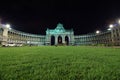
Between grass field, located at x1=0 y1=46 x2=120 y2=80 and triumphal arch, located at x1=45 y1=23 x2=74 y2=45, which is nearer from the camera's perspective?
grass field, located at x1=0 y1=46 x2=120 y2=80

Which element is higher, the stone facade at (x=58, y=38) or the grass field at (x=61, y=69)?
the stone facade at (x=58, y=38)

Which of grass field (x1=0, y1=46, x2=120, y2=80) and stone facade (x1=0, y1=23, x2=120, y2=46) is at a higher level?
stone facade (x1=0, y1=23, x2=120, y2=46)

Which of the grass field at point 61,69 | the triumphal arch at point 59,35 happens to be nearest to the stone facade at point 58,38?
the triumphal arch at point 59,35

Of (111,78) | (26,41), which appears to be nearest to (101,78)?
(111,78)

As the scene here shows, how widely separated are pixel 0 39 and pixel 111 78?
224ft

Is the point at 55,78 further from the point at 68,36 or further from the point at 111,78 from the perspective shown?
the point at 68,36

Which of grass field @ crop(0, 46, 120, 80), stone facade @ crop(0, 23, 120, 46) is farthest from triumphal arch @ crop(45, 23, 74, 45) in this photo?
grass field @ crop(0, 46, 120, 80)

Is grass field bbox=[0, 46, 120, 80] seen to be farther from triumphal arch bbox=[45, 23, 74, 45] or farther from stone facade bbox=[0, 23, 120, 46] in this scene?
triumphal arch bbox=[45, 23, 74, 45]

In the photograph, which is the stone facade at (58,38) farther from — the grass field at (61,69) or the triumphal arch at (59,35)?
the grass field at (61,69)

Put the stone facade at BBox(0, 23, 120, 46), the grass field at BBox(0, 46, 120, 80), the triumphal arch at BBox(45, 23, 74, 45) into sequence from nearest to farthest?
the grass field at BBox(0, 46, 120, 80) < the stone facade at BBox(0, 23, 120, 46) < the triumphal arch at BBox(45, 23, 74, 45)

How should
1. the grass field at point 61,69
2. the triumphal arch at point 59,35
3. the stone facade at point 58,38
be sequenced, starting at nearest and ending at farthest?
the grass field at point 61,69, the stone facade at point 58,38, the triumphal arch at point 59,35

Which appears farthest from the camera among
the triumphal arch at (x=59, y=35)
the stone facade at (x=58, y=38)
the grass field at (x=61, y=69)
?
the triumphal arch at (x=59, y=35)

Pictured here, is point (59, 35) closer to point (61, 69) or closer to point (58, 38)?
point (58, 38)

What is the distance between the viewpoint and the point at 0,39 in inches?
2464
